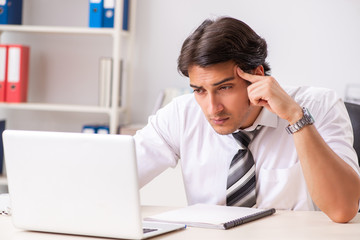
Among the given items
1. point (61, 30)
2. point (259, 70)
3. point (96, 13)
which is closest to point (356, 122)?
point (259, 70)

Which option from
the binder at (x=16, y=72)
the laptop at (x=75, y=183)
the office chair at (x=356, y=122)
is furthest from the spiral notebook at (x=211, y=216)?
the binder at (x=16, y=72)

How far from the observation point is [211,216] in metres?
1.43

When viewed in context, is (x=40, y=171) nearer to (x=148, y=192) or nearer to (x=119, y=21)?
(x=148, y=192)

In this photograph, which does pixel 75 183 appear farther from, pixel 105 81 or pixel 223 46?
pixel 105 81

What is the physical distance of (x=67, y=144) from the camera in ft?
3.92

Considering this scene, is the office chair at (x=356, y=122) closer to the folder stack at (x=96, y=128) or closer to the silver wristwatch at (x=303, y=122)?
the silver wristwatch at (x=303, y=122)

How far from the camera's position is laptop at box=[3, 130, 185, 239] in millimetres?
1169

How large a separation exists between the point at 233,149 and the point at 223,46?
13.5 inches

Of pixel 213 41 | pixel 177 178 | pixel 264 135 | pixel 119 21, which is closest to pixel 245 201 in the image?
pixel 264 135

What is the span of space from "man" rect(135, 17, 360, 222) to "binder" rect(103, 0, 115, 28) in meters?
1.51

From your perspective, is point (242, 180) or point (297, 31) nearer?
point (242, 180)

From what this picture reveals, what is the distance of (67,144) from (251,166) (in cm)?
72

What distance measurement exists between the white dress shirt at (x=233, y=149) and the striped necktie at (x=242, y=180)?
1.5 inches

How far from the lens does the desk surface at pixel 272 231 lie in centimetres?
126
